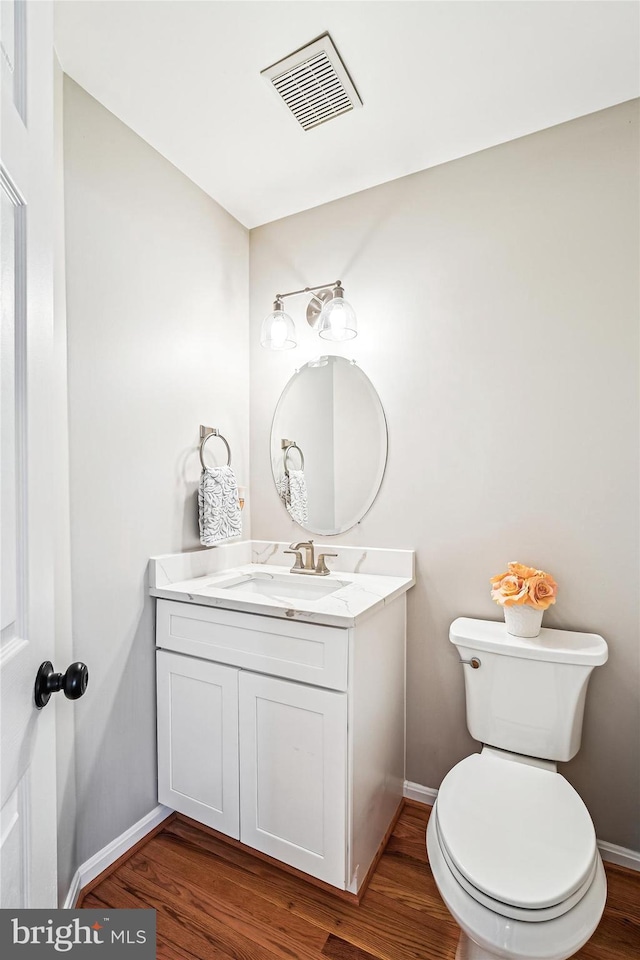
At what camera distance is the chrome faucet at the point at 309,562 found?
195 centimetres

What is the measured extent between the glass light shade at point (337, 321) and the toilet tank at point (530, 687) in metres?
1.19

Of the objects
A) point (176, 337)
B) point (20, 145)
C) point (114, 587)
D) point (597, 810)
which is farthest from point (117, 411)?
point (597, 810)

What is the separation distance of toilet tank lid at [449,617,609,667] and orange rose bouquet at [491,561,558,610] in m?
0.11

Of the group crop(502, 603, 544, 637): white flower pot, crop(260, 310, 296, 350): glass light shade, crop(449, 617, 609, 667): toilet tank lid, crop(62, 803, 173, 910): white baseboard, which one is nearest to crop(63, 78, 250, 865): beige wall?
crop(62, 803, 173, 910): white baseboard

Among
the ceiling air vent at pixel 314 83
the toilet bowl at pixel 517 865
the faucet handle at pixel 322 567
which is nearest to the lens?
the toilet bowl at pixel 517 865

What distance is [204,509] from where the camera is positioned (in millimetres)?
1881

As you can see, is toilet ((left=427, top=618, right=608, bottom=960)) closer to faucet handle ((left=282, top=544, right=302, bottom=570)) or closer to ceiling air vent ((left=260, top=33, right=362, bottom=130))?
faucet handle ((left=282, top=544, right=302, bottom=570))

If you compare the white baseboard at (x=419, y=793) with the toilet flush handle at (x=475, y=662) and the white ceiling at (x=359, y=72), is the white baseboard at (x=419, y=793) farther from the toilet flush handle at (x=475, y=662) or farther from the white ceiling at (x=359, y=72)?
the white ceiling at (x=359, y=72)

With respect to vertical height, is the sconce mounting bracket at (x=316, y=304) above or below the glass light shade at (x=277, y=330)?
above

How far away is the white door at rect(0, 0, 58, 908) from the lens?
62 cm

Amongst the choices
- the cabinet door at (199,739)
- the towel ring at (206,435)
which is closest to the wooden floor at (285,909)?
the cabinet door at (199,739)

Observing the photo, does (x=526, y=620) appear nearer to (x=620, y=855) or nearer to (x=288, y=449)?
(x=620, y=855)

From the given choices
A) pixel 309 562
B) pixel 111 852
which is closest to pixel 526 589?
pixel 309 562

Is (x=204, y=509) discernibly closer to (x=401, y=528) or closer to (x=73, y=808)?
(x=401, y=528)
